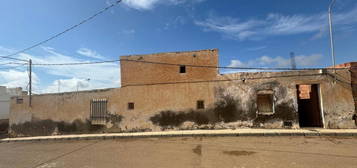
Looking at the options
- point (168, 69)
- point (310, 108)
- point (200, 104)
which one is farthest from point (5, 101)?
point (310, 108)

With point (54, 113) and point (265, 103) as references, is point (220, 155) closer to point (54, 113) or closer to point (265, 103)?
point (265, 103)

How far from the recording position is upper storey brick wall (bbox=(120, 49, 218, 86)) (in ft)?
31.1

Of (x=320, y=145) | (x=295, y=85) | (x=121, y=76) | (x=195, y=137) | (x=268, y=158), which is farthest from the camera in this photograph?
(x=121, y=76)

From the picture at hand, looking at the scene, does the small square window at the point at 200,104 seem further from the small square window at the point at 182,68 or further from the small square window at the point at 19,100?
the small square window at the point at 19,100

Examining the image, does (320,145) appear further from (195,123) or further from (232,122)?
(195,123)

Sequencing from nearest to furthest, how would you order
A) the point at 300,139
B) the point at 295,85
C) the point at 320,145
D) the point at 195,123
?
1. the point at 320,145
2. the point at 300,139
3. the point at 295,85
4. the point at 195,123

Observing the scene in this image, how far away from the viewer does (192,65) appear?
9602 mm

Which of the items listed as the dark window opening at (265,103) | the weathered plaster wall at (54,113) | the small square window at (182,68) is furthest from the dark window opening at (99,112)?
the dark window opening at (265,103)

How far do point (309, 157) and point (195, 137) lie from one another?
4.36 metres

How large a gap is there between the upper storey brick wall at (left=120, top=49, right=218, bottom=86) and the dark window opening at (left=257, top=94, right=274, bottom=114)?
2808mm

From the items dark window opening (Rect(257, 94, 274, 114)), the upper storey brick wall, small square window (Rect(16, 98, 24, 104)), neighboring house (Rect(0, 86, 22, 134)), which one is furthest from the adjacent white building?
dark window opening (Rect(257, 94, 274, 114))

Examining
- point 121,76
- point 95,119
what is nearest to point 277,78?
point 121,76

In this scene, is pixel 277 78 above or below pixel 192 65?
below

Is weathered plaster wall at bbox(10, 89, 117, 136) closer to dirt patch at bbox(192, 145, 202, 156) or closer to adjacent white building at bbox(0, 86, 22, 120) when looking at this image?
dirt patch at bbox(192, 145, 202, 156)
